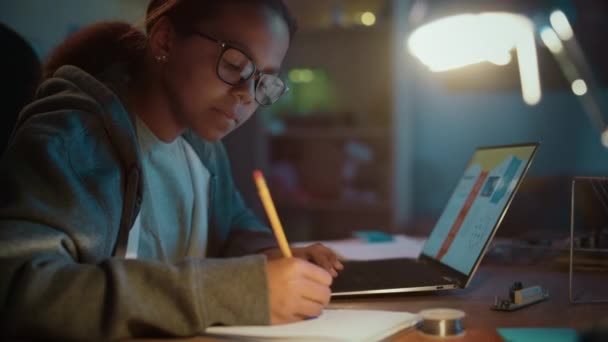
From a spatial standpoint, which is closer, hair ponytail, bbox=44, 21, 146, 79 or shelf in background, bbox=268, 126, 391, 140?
hair ponytail, bbox=44, 21, 146, 79

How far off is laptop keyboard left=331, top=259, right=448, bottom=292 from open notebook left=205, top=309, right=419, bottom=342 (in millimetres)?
147

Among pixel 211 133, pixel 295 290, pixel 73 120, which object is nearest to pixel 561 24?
pixel 211 133

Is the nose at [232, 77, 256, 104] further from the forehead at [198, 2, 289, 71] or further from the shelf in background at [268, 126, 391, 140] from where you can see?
the shelf in background at [268, 126, 391, 140]

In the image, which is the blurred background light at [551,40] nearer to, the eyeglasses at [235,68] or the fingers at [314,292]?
the eyeglasses at [235,68]

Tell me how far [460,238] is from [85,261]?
1.99 feet

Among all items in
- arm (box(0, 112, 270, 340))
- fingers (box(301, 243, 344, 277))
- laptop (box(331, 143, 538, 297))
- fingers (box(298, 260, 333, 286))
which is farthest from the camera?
fingers (box(301, 243, 344, 277))

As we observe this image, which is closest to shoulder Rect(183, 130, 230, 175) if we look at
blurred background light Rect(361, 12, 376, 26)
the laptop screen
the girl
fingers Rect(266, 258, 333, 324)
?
the girl

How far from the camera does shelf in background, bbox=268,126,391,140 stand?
3029mm

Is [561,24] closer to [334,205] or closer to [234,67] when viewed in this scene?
[234,67]

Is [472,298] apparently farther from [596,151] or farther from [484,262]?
[596,151]

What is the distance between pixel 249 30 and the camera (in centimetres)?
104

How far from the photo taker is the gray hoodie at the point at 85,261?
0.64 m

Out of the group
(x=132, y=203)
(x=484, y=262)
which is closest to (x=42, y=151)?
(x=132, y=203)

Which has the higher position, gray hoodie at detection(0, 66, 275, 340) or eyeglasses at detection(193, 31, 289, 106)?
eyeglasses at detection(193, 31, 289, 106)
